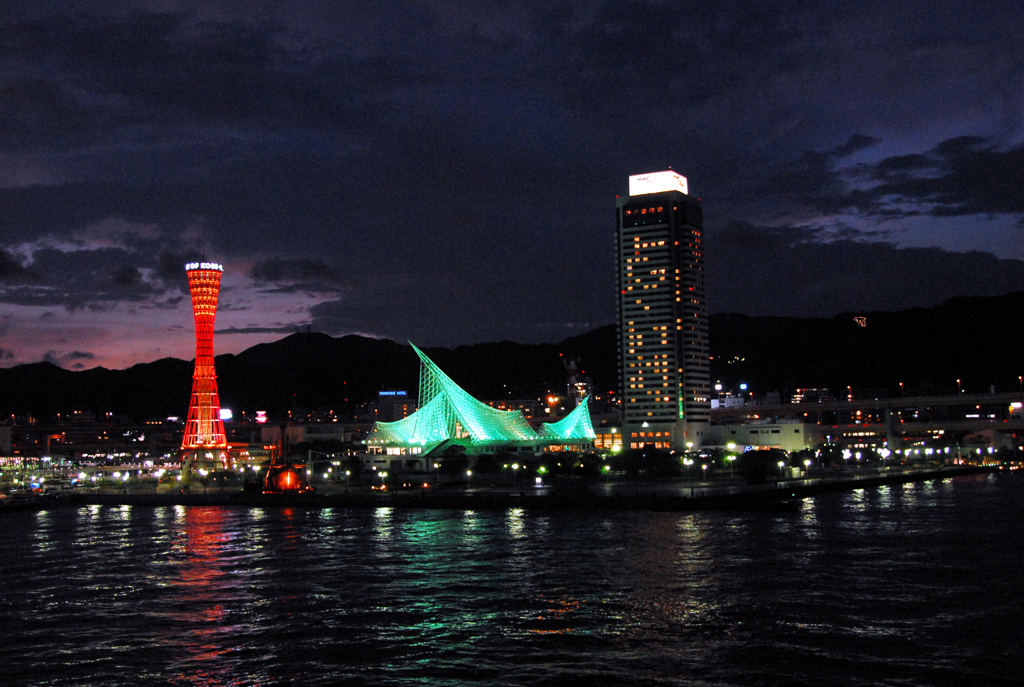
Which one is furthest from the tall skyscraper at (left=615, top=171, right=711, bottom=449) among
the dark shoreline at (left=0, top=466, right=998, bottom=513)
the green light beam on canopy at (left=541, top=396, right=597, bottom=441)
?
the dark shoreline at (left=0, top=466, right=998, bottom=513)

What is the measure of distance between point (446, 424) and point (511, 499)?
32.9 metres

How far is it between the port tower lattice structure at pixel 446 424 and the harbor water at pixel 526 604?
39.1m

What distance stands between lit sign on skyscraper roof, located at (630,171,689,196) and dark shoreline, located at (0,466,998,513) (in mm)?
55343

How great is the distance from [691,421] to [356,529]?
74.7m

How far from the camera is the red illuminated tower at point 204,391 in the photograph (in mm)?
65875

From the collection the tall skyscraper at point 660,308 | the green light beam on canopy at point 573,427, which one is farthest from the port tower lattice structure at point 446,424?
the tall skyscraper at point 660,308

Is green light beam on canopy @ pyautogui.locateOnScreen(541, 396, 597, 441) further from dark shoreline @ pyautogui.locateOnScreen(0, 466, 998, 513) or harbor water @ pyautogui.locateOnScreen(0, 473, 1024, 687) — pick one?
harbor water @ pyautogui.locateOnScreen(0, 473, 1024, 687)

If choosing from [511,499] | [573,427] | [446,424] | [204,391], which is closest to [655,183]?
[573,427]

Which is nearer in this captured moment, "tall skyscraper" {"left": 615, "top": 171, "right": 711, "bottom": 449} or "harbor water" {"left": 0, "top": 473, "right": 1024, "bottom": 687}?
"harbor water" {"left": 0, "top": 473, "right": 1024, "bottom": 687}

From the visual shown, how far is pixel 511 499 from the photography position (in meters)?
51.0

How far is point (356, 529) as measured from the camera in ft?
135

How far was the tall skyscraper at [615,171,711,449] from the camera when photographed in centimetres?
11094

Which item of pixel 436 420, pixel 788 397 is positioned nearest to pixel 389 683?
pixel 436 420

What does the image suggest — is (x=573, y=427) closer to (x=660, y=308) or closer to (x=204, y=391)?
(x=660, y=308)
